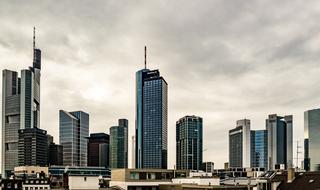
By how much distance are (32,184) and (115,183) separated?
60237mm

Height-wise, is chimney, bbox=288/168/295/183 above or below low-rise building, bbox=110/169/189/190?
above

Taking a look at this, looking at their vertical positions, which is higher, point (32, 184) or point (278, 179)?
point (278, 179)

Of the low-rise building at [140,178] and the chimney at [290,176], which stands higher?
the chimney at [290,176]

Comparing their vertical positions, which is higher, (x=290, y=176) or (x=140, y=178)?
(x=290, y=176)

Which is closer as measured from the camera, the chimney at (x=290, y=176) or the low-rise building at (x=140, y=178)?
the chimney at (x=290, y=176)

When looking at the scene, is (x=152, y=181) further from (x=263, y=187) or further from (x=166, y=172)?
(x=263, y=187)

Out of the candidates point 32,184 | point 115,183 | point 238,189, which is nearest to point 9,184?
point 32,184

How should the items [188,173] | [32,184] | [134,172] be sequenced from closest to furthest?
[134,172] → [188,173] → [32,184]

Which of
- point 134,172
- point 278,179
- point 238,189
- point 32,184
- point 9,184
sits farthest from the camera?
point 32,184

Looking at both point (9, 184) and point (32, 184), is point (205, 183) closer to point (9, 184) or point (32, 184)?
point (9, 184)

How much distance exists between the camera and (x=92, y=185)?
69812 mm

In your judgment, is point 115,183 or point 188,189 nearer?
point 188,189

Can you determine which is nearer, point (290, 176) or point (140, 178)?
point (290, 176)

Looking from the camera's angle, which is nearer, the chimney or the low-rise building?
the chimney
